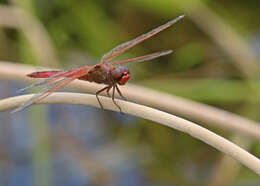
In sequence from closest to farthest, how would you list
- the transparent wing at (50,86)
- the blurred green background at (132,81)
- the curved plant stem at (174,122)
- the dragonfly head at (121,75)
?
the curved plant stem at (174,122) → the transparent wing at (50,86) → the dragonfly head at (121,75) → the blurred green background at (132,81)

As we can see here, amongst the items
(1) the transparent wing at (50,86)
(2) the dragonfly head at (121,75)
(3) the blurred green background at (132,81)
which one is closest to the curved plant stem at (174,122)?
(1) the transparent wing at (50,86)

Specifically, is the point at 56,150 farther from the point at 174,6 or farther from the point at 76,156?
the point at 174,6

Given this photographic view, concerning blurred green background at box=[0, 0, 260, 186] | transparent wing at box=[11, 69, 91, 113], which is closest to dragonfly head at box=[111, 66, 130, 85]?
transparent wing at box=[11, 69, 91, 113]

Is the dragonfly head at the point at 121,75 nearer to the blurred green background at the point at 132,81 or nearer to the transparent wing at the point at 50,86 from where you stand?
the transparent wing at the point at 50,86

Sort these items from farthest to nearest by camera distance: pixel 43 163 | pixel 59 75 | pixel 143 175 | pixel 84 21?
pixel 84 21
pixel 143 175
pixel 43 163
pixel 59 75

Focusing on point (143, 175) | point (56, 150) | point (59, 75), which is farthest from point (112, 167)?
point (59, 75)

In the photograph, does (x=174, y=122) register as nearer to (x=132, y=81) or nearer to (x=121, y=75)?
(x=121, y=75)
